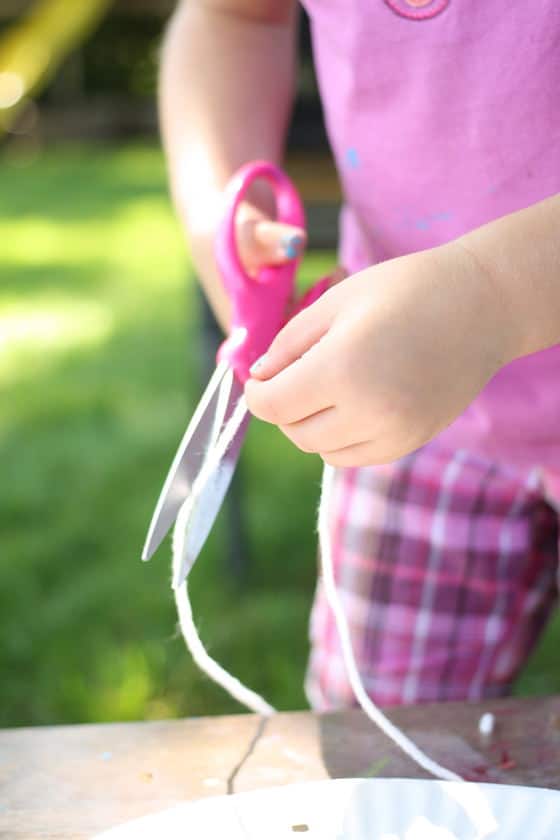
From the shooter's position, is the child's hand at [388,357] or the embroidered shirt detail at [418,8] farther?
the embroidered shirt detail at [418,8]

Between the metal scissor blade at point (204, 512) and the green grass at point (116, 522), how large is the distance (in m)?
0.24

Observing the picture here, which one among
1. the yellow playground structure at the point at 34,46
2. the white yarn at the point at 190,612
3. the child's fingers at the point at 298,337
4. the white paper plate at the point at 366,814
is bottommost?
the yellow playground structure at the point at 34,46

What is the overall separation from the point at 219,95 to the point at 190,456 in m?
0.34

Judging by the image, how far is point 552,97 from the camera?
63cm

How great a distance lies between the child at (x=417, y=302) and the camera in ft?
1.53

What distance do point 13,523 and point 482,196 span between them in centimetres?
126

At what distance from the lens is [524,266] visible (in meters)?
0.48

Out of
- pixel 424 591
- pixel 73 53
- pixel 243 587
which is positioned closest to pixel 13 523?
pixel 243 587

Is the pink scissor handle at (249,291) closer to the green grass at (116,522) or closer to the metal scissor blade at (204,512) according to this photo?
the metal scissor blade at (204,512)

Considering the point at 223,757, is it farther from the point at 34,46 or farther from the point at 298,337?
the point at 34,46

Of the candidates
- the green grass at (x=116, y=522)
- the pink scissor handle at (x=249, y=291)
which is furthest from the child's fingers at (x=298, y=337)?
the green grass at (x=116, y=522)

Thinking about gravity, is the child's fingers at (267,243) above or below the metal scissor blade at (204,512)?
above

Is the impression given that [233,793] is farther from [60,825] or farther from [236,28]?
[236,28]

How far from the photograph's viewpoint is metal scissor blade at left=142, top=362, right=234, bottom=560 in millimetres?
550
